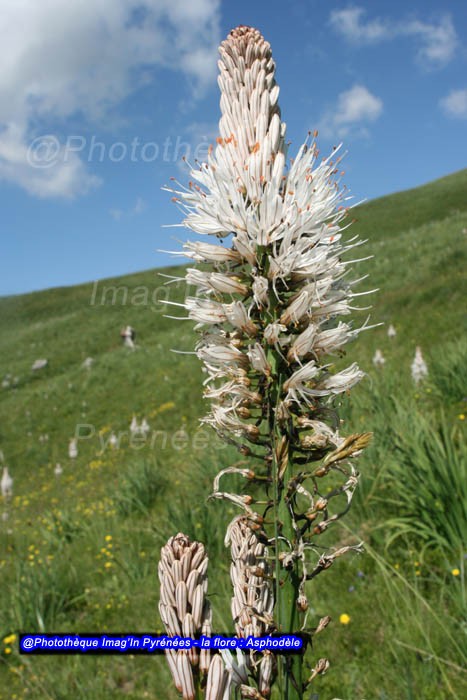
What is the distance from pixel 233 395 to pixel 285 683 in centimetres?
92

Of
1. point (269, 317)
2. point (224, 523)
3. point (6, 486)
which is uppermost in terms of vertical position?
point (6, 486)

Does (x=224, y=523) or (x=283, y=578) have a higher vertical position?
(x=224, y=523)

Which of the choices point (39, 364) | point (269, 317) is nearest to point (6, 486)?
point (269, 317)

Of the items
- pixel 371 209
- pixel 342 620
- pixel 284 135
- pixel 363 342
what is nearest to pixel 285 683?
pixel 284 135

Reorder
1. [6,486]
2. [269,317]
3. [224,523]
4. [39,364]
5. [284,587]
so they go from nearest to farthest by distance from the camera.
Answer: [284,587], [269,317], [224,523], [6,486], [39,364]

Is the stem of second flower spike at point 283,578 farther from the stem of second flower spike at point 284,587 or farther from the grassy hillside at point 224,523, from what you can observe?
the grassy hillside at point 224,523

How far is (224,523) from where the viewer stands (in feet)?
22.2

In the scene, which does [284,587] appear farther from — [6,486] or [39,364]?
[39,364]

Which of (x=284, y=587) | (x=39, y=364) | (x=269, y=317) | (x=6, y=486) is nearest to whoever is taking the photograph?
(x=284, y=587)

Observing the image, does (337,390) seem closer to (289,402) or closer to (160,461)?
(289,402)

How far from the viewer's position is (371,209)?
7075 centimetres

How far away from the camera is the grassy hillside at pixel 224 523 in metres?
→ 4.14

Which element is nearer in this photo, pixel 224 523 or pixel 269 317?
pixel 269 317

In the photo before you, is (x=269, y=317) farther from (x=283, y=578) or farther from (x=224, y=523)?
(x=224, y=523)
